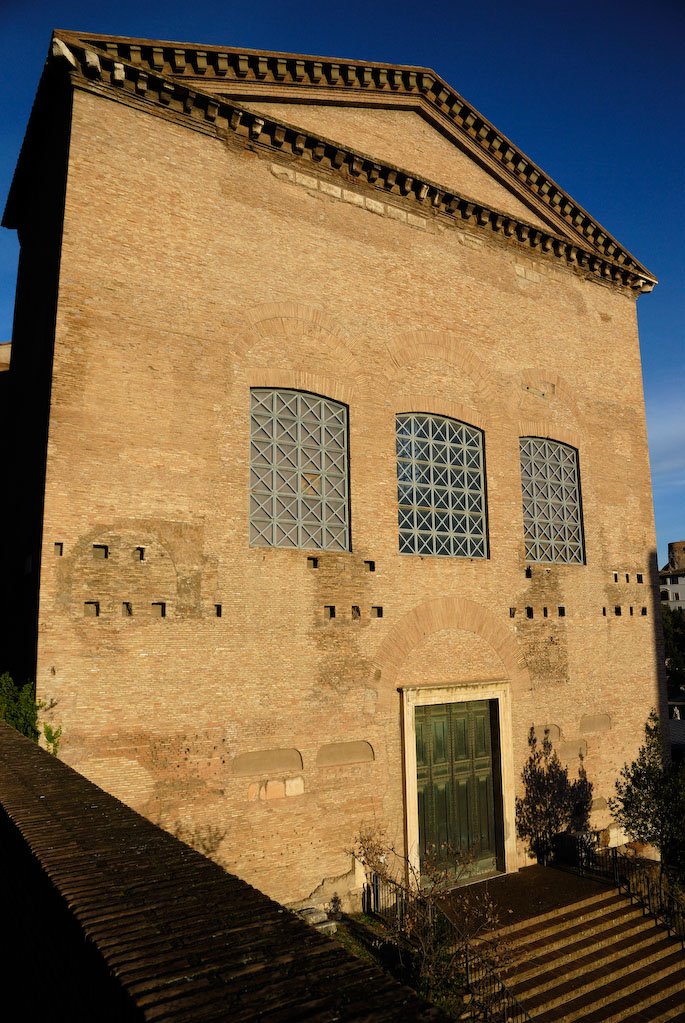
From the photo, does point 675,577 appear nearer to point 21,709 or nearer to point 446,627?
point 446,627

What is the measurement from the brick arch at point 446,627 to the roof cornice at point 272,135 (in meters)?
7.18

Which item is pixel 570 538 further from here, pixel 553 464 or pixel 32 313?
pixel 32 313

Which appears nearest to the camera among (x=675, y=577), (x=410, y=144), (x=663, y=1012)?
(x=663, y=1012)

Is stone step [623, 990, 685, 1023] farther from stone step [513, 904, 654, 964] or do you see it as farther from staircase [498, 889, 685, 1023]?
stone step [513, 904, 654, 964]

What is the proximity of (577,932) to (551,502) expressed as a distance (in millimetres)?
7162

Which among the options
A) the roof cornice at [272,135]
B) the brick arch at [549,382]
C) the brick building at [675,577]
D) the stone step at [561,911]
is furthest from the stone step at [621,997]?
the brick building at [675,577]

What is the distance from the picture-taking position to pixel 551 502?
1327 centimetres

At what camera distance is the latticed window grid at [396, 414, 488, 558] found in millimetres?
11305

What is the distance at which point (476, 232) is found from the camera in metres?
13.1

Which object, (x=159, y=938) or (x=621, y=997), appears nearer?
(x=159, y=938)

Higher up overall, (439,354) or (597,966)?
(439,354)

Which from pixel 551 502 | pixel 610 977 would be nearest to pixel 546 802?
pixel 610 977

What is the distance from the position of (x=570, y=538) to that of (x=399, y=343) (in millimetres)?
5220

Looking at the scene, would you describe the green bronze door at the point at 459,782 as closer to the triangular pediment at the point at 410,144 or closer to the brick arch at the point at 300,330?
the brick arch at the point at 300,330
